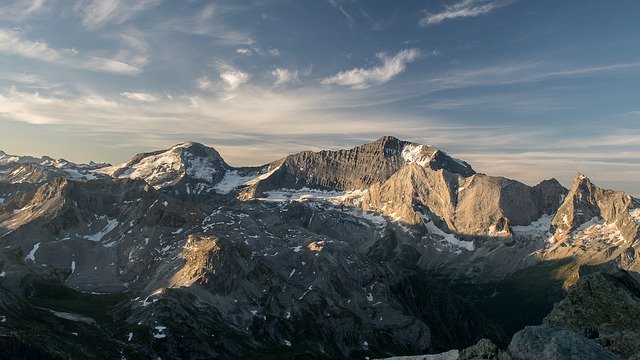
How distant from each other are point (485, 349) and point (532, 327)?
4262mm

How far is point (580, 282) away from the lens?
4975 centimetres

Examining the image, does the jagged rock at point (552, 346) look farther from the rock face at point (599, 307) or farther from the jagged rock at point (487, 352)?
the rock face at point (599, 307)

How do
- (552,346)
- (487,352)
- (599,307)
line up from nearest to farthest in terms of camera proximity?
(552,346)
(487,352)
(599,307)

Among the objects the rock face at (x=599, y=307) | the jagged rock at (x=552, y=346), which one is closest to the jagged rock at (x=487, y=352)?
the jagged rock at (x=552, y=346)

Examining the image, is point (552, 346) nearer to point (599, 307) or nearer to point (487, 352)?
point (487, 352)

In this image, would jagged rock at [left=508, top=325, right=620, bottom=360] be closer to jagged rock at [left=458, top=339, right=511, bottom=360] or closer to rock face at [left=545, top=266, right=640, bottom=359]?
jagged rock at [left=458, top=339, right=511, bottom=360]

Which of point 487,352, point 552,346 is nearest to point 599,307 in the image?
point 552,346

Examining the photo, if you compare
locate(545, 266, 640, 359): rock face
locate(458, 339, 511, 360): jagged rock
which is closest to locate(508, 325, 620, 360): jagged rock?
locate(458, 339, 511, 360): jagged rock

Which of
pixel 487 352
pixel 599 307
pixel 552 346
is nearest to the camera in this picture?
pixel 552 346

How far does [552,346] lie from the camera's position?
96.5 feet

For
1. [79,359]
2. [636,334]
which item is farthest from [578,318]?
[79,359]

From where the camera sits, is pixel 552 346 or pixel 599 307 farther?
pixel 599 307

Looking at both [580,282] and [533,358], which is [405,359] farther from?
[580,282]

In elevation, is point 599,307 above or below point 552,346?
below
